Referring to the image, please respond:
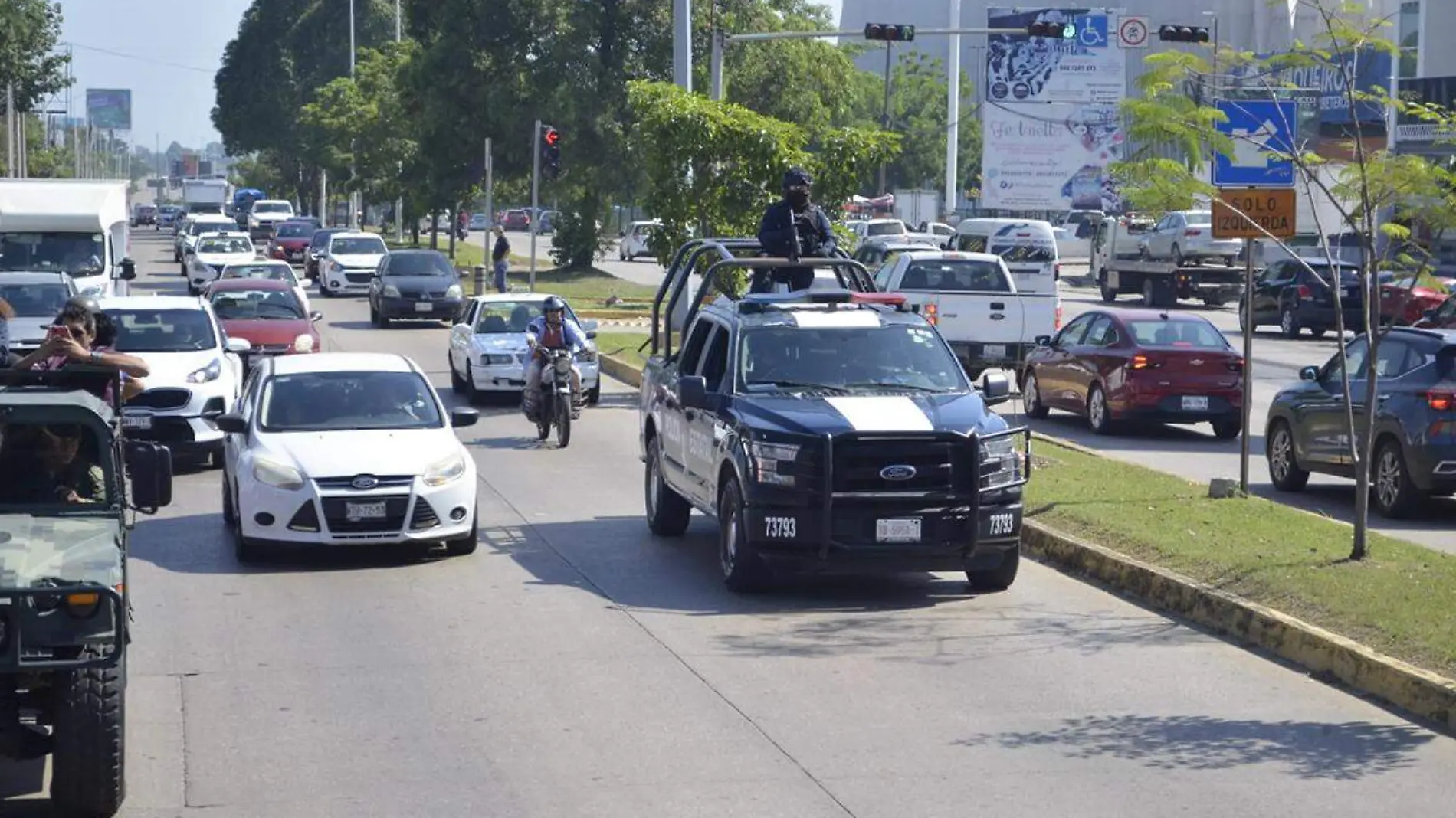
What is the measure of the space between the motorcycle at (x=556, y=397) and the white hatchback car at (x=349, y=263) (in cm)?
2919

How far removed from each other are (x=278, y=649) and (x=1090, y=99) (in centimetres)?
6506

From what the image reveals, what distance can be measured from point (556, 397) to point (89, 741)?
584 inches

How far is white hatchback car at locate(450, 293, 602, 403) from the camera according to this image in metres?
26.7

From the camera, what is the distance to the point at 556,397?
22406 millimetres

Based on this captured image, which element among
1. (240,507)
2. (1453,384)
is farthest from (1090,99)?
(240,507)

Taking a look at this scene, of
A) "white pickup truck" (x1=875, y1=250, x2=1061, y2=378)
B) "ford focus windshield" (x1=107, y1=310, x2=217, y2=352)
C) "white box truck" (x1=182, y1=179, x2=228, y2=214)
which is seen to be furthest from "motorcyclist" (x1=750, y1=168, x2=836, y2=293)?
"white box truck" (x1=182, y1=179, x2=228, y2=214)

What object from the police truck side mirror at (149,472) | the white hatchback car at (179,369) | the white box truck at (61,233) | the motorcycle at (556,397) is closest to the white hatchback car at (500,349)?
the motorcycle at (556,397)

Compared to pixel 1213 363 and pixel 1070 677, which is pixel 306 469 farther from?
pixel 1213 363

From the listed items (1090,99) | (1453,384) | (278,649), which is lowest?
(278,649)

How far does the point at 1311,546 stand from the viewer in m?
13.9

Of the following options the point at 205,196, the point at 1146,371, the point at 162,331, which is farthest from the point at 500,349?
the point at 205,196

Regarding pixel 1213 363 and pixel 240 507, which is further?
pixel 1213 363

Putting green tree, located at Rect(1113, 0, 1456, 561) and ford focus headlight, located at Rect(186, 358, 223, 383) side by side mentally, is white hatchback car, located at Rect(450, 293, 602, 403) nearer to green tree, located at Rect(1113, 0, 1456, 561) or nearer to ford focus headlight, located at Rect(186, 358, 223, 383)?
ford focus headlight, located at Rect(186, 358, 223, 383)

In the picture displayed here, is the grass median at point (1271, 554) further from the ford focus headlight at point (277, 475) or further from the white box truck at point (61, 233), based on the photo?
the white box truck at point (61, 233)
